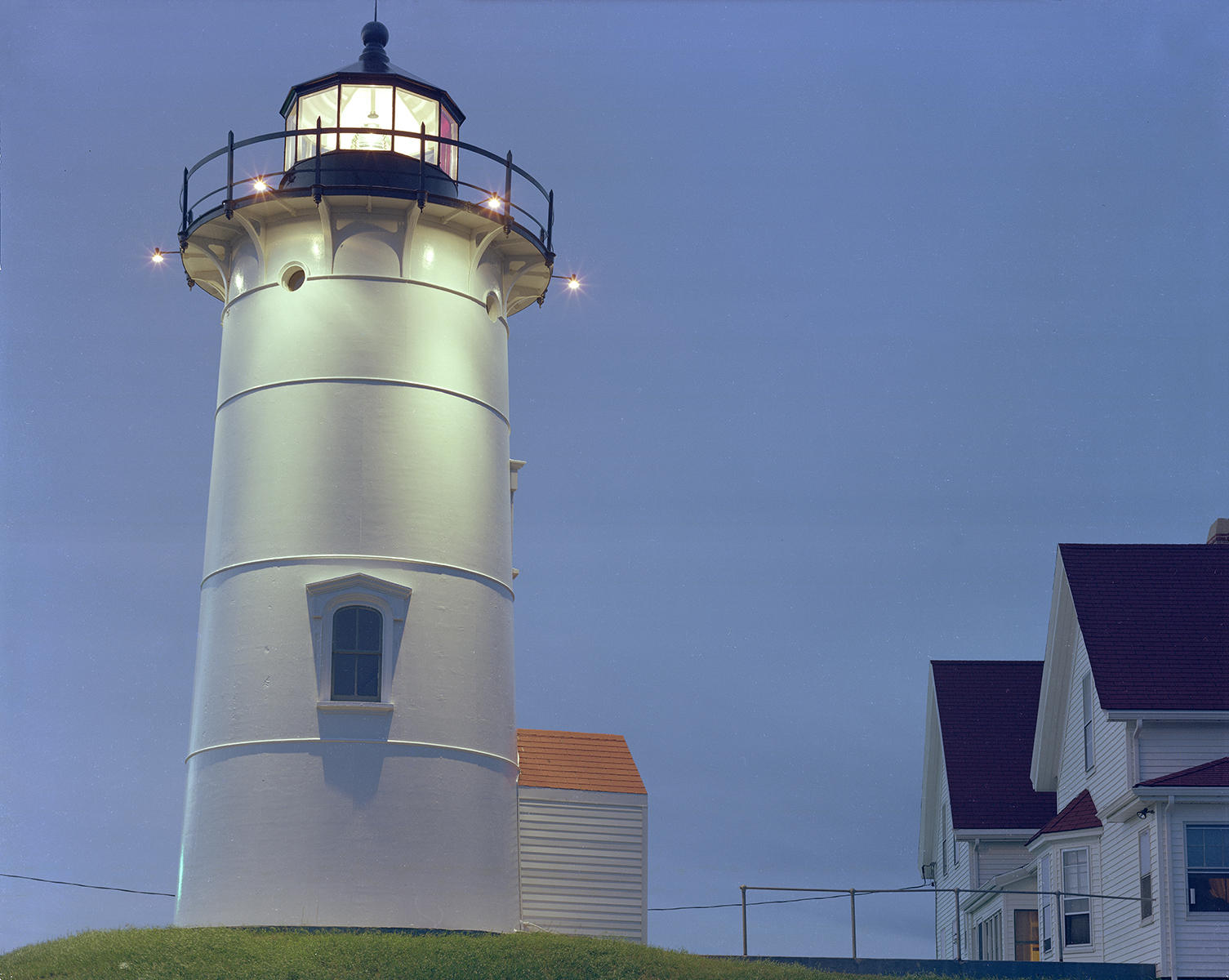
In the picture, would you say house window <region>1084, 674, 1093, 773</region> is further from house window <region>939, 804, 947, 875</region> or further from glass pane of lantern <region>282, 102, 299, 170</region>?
glass pane of lantern <region>282, 102, 299, 170</region>

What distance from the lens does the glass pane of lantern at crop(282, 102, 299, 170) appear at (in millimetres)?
27797

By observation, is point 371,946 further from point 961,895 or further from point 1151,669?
point 961,895

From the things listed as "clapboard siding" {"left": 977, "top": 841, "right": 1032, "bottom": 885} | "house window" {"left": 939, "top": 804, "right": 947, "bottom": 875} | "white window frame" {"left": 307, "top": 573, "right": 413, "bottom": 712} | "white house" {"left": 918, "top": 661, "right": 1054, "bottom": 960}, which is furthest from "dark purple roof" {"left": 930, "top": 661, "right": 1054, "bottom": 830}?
"white window frame" {"left": 307, "top": 573, "right": 413, "bottom": 712}

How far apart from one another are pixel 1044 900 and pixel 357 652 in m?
14.0

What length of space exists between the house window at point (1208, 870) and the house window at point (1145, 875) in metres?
0.68

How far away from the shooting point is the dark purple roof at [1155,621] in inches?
1065

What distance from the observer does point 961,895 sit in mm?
35500

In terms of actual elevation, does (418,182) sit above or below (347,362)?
above

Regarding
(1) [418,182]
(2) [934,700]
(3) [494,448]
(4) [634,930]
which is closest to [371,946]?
(4) [634,930]

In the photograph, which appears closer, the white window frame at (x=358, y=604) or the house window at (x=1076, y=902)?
the white window frame at (x=358, y=604)

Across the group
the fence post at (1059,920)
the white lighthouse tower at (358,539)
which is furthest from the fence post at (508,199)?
the fence post at (1059,920)

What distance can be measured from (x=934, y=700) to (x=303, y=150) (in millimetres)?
19098

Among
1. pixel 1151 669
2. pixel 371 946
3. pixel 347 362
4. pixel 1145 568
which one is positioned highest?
pixel 347 362

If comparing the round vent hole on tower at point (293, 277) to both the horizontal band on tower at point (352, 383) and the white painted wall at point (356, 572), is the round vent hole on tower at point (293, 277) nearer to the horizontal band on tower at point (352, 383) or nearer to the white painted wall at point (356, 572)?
the white painted wall at point (356, 572)
